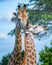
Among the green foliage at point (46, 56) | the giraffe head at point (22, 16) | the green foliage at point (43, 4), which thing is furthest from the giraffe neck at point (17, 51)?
the green foliage at point (43, 4)

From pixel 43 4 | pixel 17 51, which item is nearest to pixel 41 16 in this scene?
pixel 43 4

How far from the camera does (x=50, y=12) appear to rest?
11.6 m

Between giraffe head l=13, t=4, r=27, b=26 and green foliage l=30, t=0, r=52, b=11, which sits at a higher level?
green foliage l=30, t=0, r=52, b=11

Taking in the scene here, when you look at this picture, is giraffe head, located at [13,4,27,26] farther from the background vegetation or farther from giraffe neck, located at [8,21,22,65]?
the background vegetation

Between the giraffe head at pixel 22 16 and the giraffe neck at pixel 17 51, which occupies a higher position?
the giraffe head at pixel 22 16

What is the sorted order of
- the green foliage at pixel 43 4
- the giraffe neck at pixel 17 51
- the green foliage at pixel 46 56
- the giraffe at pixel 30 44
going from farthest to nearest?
the green foliage at pixel 43 4 → the green foliage at pixel 46 56 → the giraffe neck at pixel 17 51 → the giraffe at pixel 30 44

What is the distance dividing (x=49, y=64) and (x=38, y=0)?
356 centimetres

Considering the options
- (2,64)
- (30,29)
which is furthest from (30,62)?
(2,64)

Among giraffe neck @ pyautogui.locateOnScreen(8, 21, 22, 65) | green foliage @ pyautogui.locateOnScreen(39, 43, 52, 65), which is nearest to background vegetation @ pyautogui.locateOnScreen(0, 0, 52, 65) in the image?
green foliage @ pyautogui.locateOnScreen(39, 43, 52, 65)

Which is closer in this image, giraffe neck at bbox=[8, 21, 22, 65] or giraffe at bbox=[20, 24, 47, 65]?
giraffe at bbox=[20, 24, 47, 65]

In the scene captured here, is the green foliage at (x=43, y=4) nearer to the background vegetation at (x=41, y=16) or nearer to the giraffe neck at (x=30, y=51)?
the background vegetation at (x=41, y=16)

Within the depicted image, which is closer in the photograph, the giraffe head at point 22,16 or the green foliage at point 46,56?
the giraffe head at point 22,16

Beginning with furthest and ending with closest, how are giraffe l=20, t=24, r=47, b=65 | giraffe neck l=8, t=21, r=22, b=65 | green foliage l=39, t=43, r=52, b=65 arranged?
green foliage l=39, t=43, r=52, b=65 → giraffe neck l=8, t=21, r=22, b=65 → giraffe l=20, t=24, r=47, b=65

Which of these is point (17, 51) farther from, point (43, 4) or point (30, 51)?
point (43, 4)
